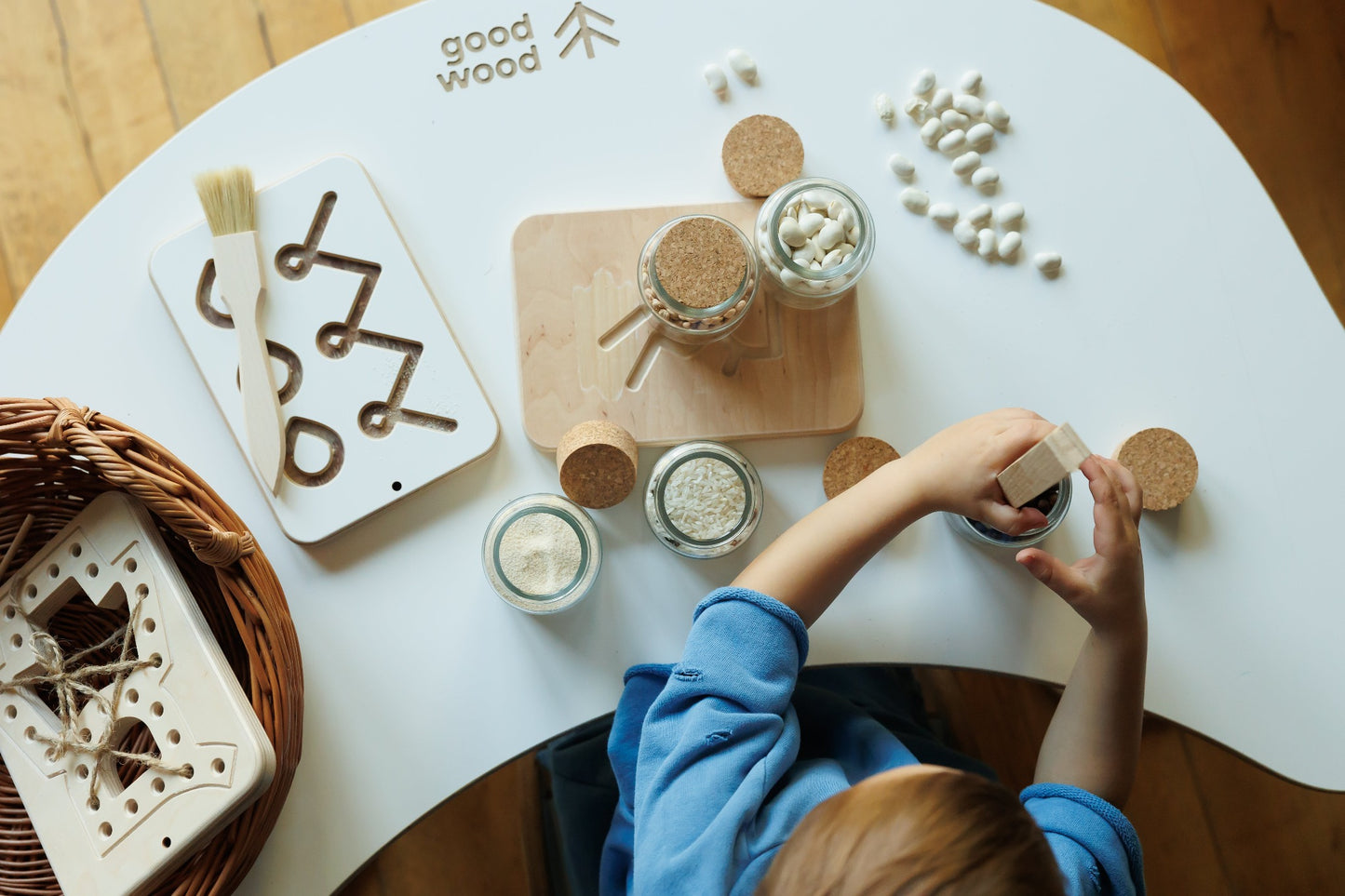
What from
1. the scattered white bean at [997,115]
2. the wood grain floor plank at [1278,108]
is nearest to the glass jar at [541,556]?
the scattered white bean at [997,115]

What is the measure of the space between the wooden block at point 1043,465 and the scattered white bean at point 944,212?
258 mm

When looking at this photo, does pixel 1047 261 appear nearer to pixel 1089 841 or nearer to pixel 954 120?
pixel 954 120

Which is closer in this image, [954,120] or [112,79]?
[954,120]

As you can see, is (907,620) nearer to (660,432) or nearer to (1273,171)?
(660,432)

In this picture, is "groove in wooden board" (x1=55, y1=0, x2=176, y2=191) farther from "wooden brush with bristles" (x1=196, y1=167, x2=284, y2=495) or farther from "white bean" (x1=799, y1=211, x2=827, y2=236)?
"white bean" (x1=799, y1=211, x2=827, y2=236)

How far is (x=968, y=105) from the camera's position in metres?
0.79

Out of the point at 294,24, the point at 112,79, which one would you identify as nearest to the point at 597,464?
the point at 294,24

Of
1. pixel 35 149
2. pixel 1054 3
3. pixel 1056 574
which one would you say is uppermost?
pixel 35 149

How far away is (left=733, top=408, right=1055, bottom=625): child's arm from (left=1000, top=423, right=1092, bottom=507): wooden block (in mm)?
22

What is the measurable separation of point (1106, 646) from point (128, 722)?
2.63ft

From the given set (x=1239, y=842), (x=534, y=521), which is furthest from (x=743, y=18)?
(x=1239, y=842)

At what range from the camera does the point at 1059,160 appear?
807mm

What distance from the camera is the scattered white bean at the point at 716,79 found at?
0.79 metres

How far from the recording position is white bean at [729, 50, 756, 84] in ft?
2.60
